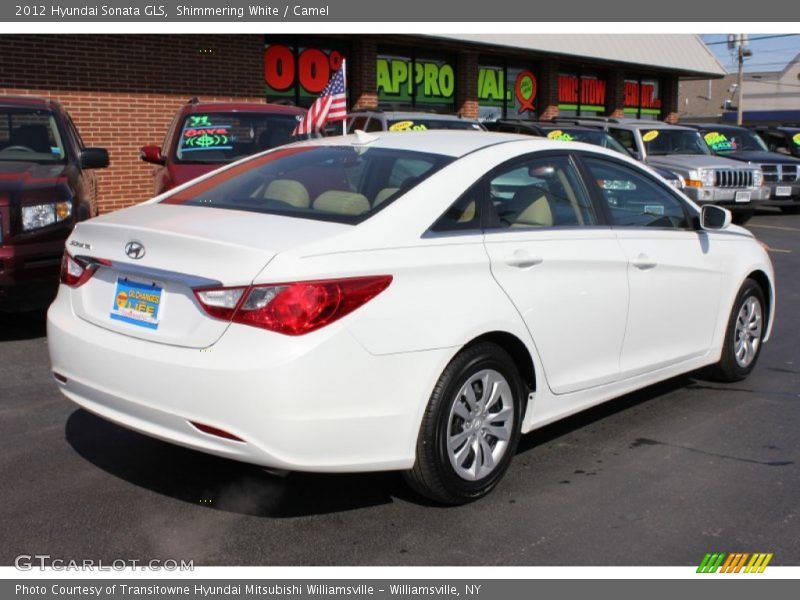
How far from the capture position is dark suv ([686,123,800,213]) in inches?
758

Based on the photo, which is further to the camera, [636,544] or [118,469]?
[118,469]

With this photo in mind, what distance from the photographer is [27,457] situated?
471 centimetres

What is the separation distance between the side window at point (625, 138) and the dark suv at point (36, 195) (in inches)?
438

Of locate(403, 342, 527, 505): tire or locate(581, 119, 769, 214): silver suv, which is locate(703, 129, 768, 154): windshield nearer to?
locate(581, 119, 769, 214): silver suv

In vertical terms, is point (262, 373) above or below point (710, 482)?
above

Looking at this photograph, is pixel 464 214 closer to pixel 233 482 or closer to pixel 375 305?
pixel 375 305

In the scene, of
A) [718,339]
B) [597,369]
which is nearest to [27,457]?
[597,369]

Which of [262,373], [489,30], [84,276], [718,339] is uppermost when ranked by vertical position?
[489,30]

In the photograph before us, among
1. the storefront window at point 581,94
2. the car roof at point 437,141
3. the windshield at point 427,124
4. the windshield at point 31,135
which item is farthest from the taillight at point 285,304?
the storefront window at point 581,94

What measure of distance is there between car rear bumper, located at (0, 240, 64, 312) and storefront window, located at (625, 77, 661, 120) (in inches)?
887

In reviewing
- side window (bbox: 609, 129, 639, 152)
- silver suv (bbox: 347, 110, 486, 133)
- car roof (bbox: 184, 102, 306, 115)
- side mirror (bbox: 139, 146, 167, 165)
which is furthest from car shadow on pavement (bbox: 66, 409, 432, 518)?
side window (bbox: 609, 129, 639, 152)

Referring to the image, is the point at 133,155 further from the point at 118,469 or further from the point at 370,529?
the point at 370,529

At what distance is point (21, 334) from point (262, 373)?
4817 millimetres

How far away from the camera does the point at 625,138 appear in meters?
17.4
